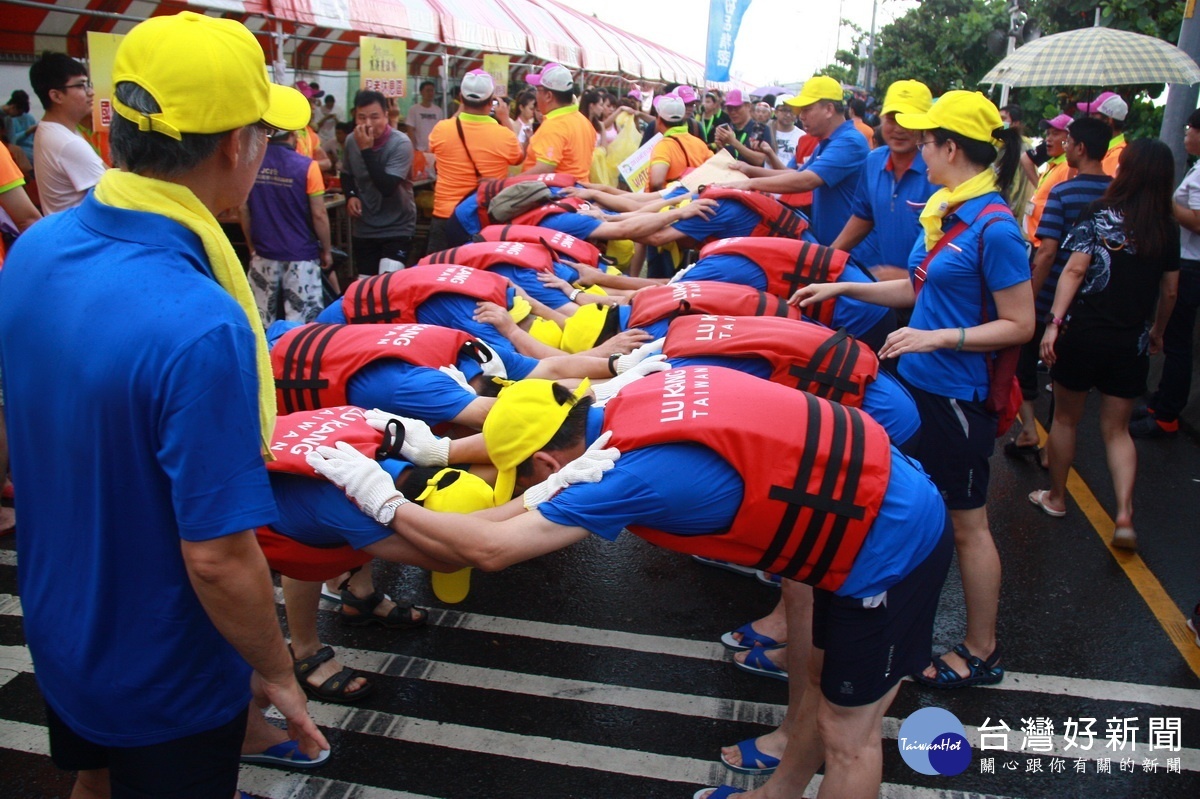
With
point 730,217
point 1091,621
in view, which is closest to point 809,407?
point 1091,621

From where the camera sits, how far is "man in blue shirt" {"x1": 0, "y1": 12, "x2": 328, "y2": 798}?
1423mm

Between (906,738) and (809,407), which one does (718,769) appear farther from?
(809,407)

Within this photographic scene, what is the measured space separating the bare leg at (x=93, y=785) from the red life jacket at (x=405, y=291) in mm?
2377

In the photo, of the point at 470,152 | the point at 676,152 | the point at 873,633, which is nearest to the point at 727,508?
the point at 873,633

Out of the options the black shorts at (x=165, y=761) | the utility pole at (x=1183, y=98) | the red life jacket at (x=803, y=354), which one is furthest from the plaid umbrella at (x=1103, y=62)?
the black shorts at (x=165, y=761)

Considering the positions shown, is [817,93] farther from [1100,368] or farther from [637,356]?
[637,356]

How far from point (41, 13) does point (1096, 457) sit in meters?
9.52

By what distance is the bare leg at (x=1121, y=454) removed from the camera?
14.5 feet

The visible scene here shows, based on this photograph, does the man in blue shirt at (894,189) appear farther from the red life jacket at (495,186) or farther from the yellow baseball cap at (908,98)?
the red life jacket at (495,186)

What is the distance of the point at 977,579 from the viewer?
11.0ft

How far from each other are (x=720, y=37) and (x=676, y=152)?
38.4 feet

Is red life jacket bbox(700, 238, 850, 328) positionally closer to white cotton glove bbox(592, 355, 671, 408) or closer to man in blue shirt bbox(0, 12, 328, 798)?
white cotton glove bbox(592, 355, 671, 408)

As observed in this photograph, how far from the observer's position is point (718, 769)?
116 inches

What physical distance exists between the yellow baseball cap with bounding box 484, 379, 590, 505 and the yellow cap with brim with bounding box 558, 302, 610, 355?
1.77 meters
